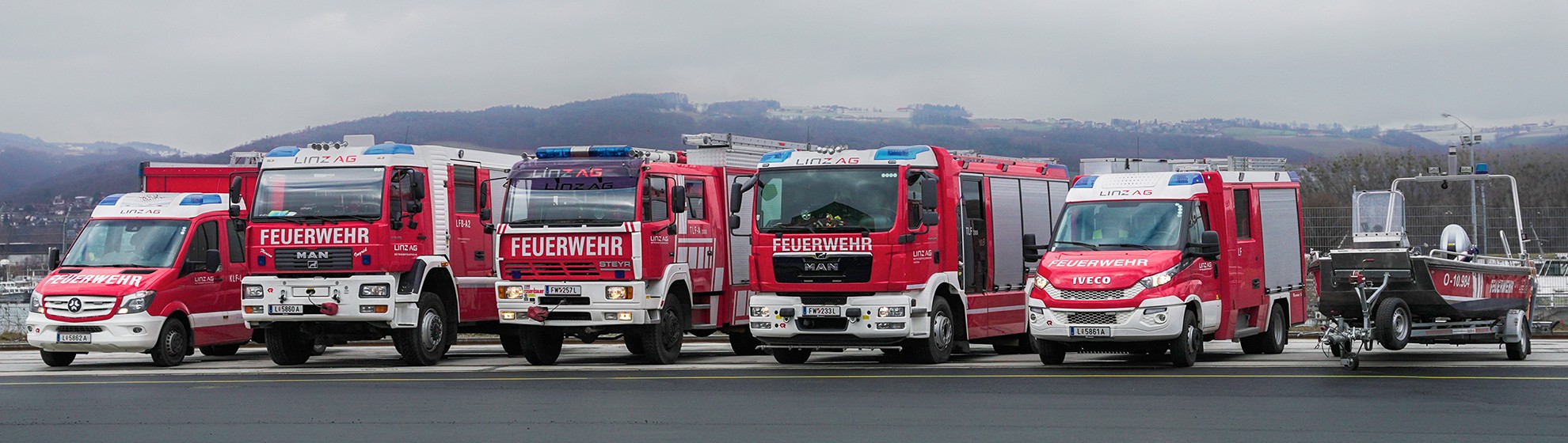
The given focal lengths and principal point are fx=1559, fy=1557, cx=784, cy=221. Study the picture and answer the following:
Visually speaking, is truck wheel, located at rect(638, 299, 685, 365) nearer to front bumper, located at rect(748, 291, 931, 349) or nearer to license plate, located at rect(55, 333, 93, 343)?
front bumper, located at rect(748, 291, 931, 349)

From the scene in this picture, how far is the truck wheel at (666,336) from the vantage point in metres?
19.9

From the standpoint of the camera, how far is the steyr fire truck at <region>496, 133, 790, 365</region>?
765 inches

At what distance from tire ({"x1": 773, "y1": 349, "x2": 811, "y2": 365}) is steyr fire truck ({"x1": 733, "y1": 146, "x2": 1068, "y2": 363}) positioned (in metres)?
0.30

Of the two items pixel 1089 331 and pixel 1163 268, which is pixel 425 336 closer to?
pixel 1089 331

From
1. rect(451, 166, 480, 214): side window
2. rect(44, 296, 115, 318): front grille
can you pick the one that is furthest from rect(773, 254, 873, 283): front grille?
rect(44, 296, 115, 318): front grille

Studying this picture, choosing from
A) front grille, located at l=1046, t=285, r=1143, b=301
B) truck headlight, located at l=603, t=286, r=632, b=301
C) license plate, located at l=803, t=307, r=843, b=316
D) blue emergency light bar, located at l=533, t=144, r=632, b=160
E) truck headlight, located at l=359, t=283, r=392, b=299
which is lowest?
license plate, located at l=803, t=307, r=843, b=316

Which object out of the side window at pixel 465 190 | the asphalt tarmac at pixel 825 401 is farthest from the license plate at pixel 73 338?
the side window at pixel 465 190

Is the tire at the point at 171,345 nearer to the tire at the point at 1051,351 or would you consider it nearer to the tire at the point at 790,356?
the tire at the point at 790,356

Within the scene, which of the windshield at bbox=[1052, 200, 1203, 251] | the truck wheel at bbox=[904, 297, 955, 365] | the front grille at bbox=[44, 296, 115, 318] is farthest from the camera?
the front grille at bbox=[44, 296, 115, 318]

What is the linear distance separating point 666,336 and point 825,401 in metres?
6.35

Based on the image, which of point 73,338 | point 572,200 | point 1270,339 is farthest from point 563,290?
point 1270,339

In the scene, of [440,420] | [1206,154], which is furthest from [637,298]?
[1206,154]

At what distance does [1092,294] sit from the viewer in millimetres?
17469

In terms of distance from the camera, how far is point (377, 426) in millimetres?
12430
